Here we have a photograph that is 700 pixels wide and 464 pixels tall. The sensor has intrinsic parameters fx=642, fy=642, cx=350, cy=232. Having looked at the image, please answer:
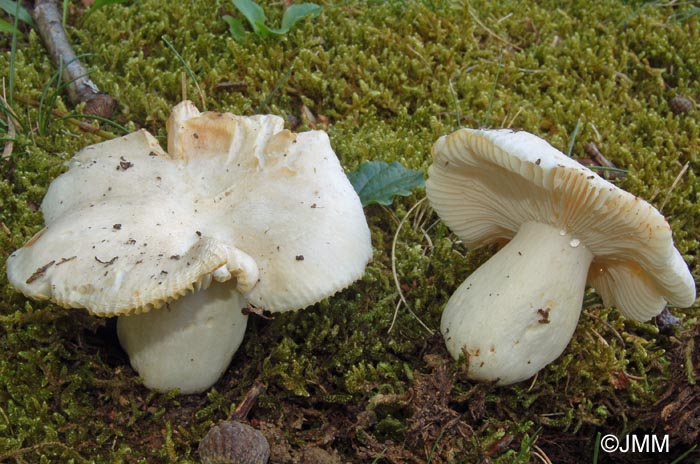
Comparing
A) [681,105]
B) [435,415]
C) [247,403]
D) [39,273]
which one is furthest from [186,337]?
[681,105]

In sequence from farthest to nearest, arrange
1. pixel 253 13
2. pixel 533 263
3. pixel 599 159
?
1. pixel 253 13
2. pixel 599 159
3. pixel 533 263

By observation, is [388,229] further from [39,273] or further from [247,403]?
[39,273]

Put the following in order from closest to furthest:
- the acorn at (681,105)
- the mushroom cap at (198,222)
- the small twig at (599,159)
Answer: the mushroom cap at (198,222) < the small twig at (599,159) < the acorn at (681,105)

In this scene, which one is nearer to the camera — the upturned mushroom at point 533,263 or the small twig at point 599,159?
the upturned mushroom at point 533,263

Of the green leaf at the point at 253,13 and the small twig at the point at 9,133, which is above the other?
the green leaf at the point at 253,13

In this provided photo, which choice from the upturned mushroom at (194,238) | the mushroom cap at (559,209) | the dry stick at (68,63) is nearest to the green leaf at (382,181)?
the mushroom cap at (559,209)

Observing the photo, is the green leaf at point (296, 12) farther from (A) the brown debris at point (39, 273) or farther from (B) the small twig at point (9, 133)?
(A) the brown debris at point (39, 273)

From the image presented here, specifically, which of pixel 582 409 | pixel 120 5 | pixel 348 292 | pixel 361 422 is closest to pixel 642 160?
pixel 582 409
